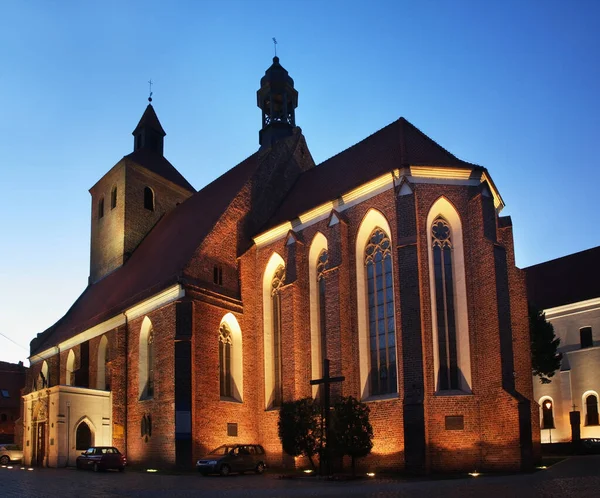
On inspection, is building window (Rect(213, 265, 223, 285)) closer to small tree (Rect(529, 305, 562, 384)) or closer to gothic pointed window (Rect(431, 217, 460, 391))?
gothic pointed window (Rect(431, 217, 460, 391))

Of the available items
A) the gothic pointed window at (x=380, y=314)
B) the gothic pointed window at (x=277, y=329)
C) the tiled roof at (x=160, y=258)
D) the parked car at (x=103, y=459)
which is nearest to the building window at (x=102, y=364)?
the tiled roof at (x=160, y=258)

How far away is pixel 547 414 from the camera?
37.6 meters

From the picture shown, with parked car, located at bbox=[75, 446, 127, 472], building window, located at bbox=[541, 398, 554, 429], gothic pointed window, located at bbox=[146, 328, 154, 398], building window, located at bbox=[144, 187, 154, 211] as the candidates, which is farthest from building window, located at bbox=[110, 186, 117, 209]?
building window, located at bbox=[541, 398, 554, 429]

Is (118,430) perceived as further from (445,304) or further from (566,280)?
(566,280)

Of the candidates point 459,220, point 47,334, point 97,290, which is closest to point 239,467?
point 459,220

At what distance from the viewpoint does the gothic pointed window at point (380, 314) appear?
22125mm

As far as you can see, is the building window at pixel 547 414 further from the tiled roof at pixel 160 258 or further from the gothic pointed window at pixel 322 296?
the tiled roof at pixel 160 258

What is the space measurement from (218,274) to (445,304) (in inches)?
397

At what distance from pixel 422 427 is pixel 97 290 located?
24.4 metres

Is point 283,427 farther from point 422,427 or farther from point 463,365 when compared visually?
point 463,365

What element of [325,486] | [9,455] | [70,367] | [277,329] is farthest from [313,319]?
[9,455]

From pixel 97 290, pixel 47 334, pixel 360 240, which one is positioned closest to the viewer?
pixel 360 240

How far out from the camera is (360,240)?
2398 centimetres

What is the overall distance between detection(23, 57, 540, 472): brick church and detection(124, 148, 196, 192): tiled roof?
Result: 263 inches
